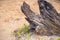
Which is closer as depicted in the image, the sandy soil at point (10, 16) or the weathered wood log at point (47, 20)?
the weathered wood log at point (47, 20)

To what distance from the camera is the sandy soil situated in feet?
17.2

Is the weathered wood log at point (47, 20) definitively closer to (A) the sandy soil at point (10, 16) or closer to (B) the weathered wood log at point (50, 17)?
(B) the weathered wood log at point (50, 17)

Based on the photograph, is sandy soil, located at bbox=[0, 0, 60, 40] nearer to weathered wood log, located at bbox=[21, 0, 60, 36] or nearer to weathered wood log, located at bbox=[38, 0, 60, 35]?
weathered wood log, located at bbox=[21, 0, 60, 36]

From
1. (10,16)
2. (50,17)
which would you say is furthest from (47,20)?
(10,16)

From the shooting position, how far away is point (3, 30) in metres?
5.34

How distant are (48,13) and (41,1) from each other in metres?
0.30

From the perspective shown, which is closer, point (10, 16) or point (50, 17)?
point (50, 17)

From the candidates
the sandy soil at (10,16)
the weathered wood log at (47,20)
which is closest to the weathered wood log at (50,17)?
the weathered wood log at (47,20)

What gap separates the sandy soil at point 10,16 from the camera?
5.23 meters

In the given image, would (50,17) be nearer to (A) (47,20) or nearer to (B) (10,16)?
(A) (47,20)

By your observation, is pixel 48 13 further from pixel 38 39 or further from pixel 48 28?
pixel 38 39

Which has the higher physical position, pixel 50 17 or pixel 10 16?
pixel 10 16

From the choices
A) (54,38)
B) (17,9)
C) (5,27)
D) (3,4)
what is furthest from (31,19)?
(3,4)

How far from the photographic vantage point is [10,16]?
20.8 ft
